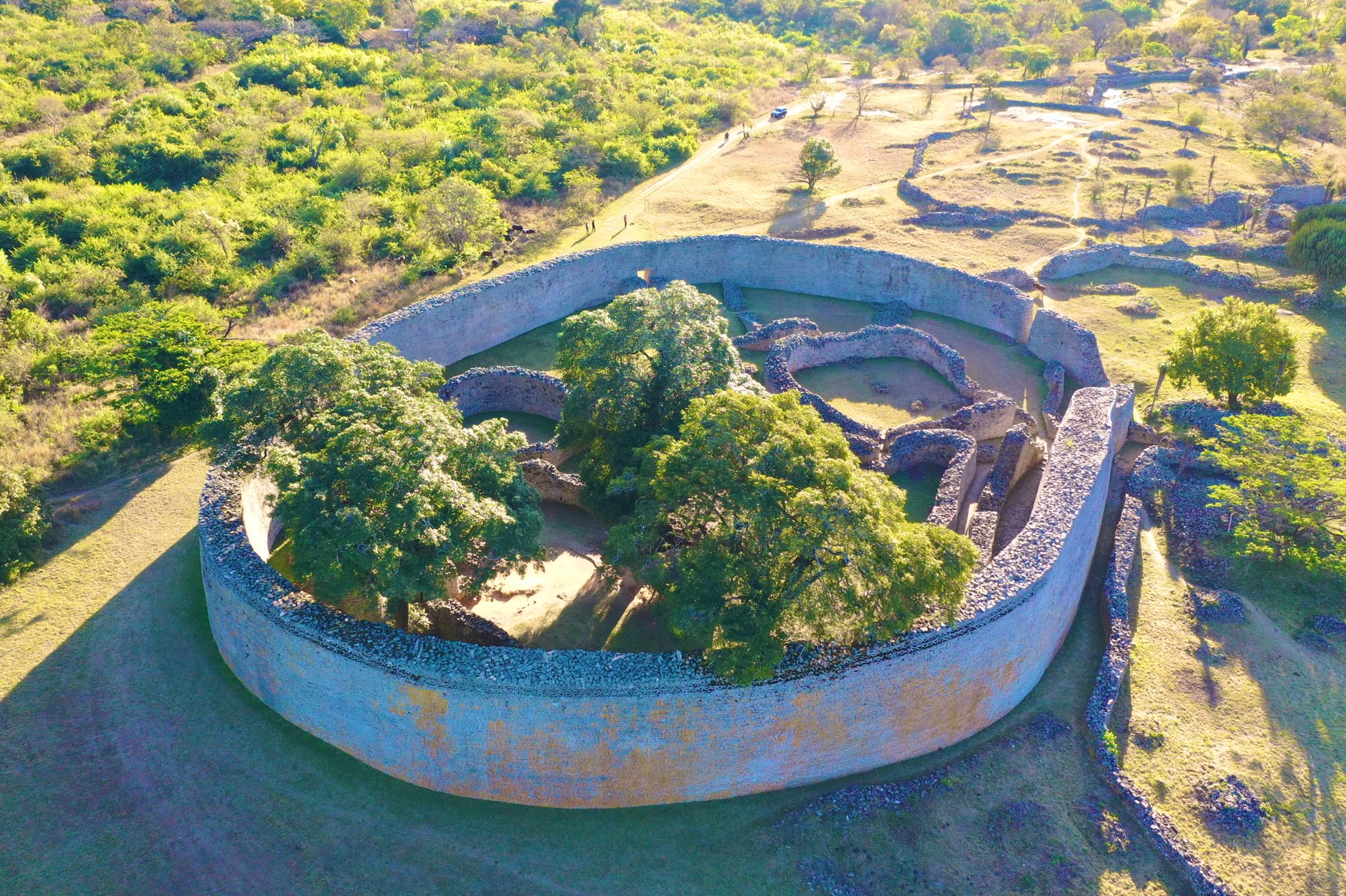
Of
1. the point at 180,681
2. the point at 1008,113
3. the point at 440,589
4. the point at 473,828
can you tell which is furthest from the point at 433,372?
the point at 1008,113

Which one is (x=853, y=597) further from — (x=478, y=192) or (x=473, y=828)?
(x=478, y=192)

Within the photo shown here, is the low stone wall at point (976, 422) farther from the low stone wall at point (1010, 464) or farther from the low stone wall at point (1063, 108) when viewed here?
the low stone wall at point (1063, 108)

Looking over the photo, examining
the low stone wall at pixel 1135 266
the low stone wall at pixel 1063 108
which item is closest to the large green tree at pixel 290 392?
the low stone wall at pixel 1135 266

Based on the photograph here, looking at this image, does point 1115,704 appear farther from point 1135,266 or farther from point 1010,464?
A: point 1135,266

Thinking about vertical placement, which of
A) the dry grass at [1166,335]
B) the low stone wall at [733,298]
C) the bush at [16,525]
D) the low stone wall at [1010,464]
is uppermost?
the dry grass at [1166,335]

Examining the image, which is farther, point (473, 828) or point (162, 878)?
point (473, 828)

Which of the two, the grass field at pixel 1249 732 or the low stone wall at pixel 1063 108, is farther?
the low stone wall at pixel 1063 108

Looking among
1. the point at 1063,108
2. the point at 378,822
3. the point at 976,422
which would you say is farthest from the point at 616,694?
the point at 1063,108

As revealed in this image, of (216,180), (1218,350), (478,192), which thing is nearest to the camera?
(1218,350)
